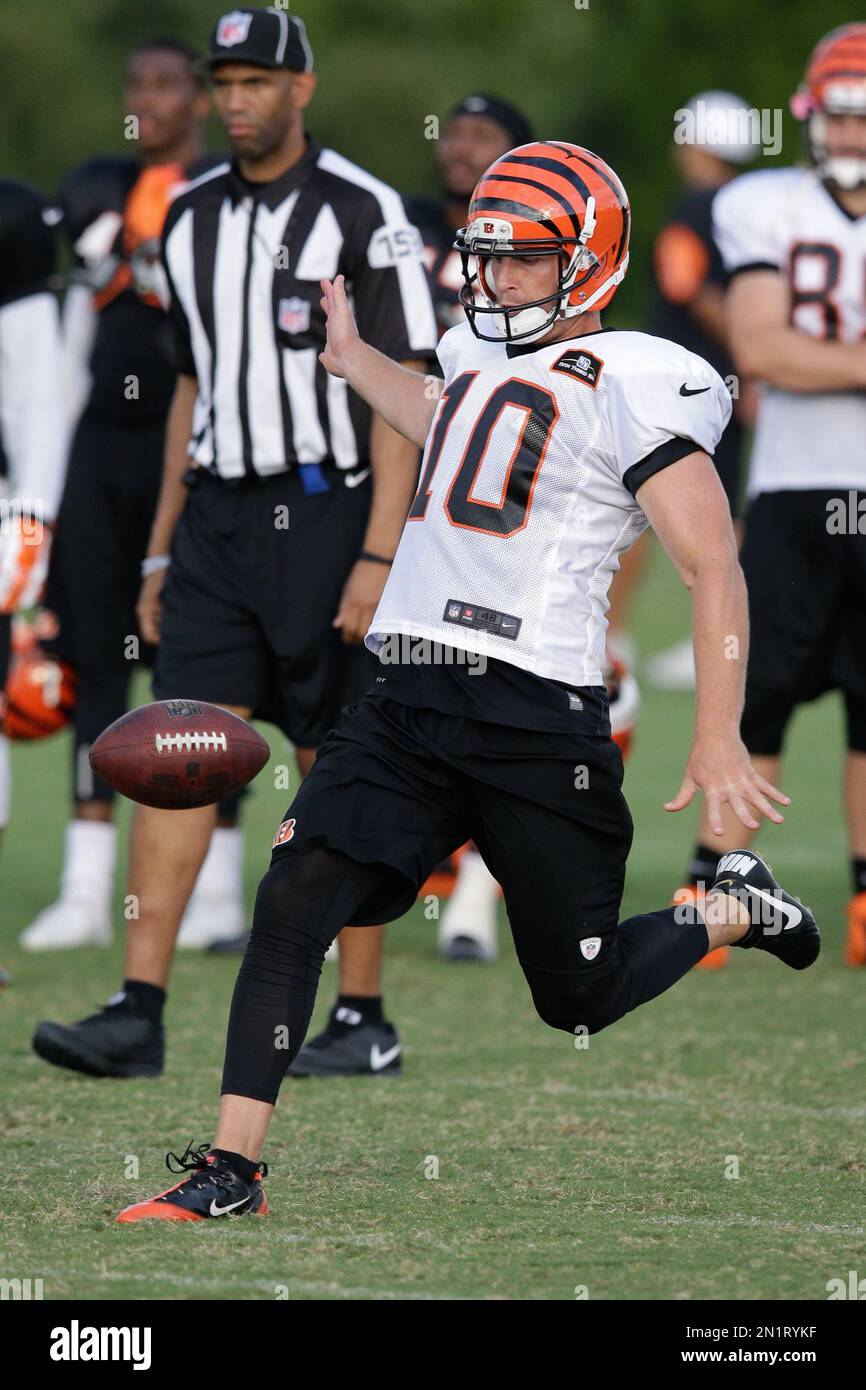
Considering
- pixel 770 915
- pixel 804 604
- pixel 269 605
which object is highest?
pixel 804 604

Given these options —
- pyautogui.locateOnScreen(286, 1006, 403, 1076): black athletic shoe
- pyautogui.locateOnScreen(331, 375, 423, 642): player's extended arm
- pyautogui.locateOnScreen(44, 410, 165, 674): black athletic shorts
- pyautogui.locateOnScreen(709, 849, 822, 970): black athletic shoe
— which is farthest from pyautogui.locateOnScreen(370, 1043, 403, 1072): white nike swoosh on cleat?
pyautogui.locateOnScreen(44, 410, 165, 674): black athletic shorts

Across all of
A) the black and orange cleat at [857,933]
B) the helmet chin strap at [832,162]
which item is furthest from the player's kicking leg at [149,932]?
the helmet chin strap at [832,162]

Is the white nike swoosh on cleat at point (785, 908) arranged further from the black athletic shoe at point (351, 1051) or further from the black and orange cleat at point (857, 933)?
the black and orange cleat at point (857, 933)

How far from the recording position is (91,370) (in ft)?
21.6

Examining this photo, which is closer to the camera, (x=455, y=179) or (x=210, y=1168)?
(x=210, y=1168)

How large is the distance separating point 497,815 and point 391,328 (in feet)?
4.95

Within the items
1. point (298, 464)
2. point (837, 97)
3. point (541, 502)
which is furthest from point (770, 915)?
point (837, 97)

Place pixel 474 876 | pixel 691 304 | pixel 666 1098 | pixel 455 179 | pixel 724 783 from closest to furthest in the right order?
pixel 724 783 < pixel 666 1098 < pixel 474 876 < pixel 455 179 < pixel 691 304

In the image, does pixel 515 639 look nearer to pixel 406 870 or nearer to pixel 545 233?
pixel 406 870

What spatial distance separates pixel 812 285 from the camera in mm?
6105

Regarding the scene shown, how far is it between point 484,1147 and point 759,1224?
0.69 m

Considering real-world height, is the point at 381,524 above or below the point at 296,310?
below

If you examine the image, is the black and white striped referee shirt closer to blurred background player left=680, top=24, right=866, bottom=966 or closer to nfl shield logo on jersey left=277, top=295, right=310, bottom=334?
nfl shield logo on jersey left=277, top=295, right=310, bottom=334

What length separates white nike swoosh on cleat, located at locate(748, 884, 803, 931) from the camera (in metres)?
Answer: 4.06
